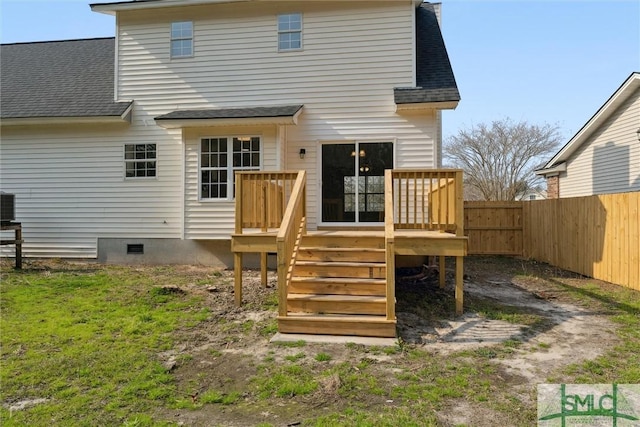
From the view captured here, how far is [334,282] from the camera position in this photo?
528 cm

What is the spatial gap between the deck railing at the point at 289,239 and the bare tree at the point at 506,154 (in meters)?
22.2

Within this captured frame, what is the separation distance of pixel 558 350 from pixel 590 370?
1.82 ft

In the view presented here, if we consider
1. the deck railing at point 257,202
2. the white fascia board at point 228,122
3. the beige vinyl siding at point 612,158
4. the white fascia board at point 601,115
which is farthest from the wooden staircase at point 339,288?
the beige vinyl siding at point 612,158

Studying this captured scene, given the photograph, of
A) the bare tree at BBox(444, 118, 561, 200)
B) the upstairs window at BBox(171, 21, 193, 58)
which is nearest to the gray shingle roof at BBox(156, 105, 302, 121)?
the upstairs window at BBox(171, 21, 193, 58)

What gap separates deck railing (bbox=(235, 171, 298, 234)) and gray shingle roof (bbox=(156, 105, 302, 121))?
2423 mm

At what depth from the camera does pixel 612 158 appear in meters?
11.8

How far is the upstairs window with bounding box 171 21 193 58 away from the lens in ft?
30.7

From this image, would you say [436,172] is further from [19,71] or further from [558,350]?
[19,71]

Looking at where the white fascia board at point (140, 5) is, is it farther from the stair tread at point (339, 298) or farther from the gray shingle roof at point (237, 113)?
the stair tread at point (339, 298)

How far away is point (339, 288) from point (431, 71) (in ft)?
19.2

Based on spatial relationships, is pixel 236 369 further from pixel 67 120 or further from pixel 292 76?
pixel 67 120

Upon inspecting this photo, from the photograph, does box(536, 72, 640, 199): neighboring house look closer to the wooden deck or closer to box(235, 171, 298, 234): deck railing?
the wooden deck

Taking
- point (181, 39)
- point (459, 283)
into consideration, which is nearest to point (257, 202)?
point (459, 283)

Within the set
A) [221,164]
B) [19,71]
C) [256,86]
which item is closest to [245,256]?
[221,164]
